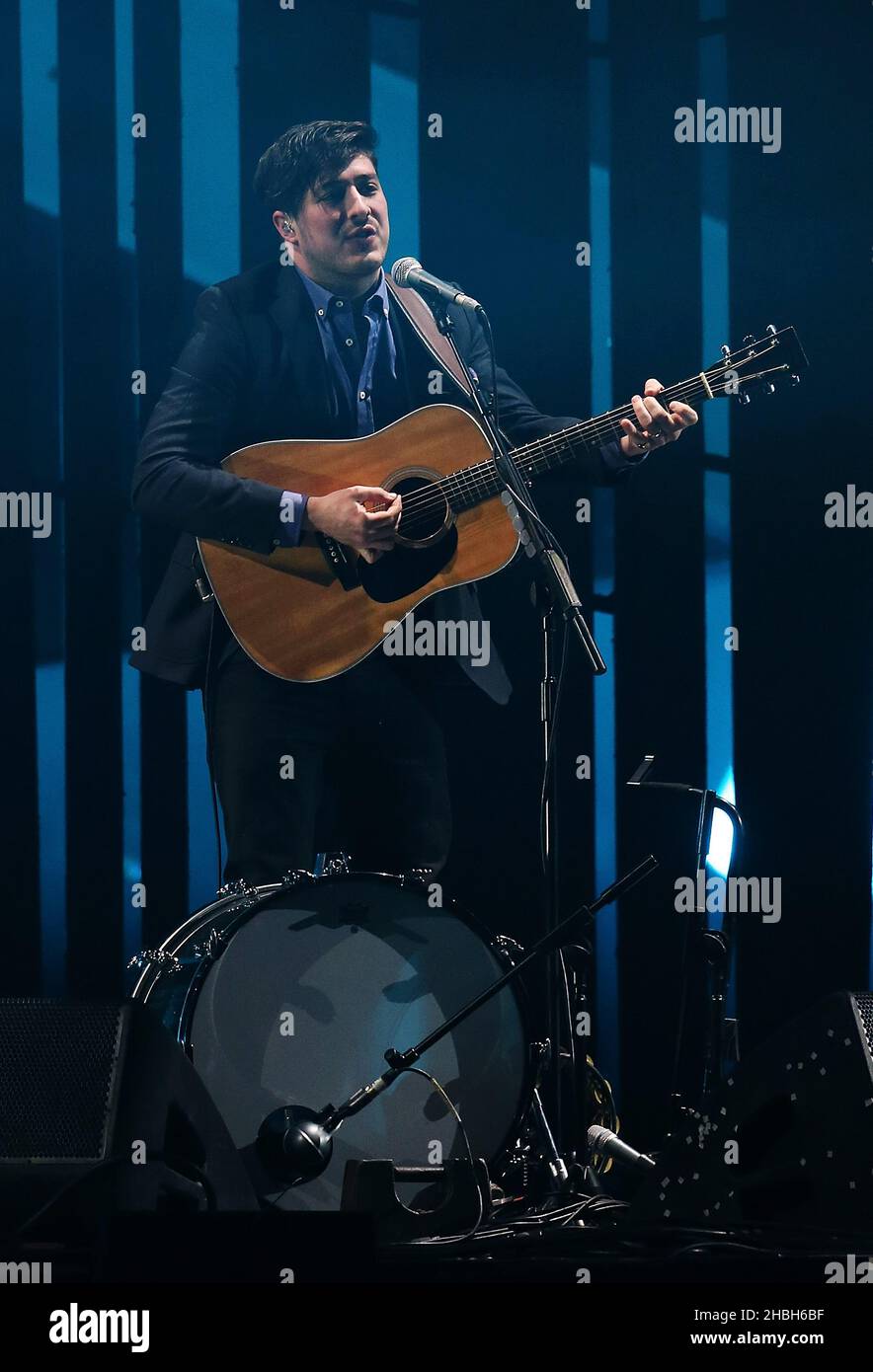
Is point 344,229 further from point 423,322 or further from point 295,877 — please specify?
point 295,877

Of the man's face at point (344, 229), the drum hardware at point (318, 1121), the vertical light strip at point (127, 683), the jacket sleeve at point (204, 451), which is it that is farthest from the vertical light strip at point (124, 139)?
the drum hardware at point (318, 1121)

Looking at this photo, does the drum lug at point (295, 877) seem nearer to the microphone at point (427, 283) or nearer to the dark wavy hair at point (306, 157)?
the microphone at point (427, 283)

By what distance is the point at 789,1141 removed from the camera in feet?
7.84

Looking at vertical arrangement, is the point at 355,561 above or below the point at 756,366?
below

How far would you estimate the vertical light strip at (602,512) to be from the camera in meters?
3.86

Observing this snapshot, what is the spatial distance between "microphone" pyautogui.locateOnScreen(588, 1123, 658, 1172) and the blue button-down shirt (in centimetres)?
160

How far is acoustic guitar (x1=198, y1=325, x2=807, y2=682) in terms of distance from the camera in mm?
3459

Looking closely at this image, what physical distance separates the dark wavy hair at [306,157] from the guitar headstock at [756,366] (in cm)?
97

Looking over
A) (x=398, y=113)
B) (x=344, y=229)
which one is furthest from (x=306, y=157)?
(x=398, y=113)

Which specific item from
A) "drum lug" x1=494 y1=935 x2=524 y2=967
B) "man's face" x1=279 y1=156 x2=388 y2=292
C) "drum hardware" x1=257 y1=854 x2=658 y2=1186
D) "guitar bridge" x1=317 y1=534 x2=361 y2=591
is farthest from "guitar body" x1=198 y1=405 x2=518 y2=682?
"drum hardware" x1=257 y1=854 x2=658 y2=1186

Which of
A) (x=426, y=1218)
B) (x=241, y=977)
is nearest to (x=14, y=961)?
(x=241, y=977)

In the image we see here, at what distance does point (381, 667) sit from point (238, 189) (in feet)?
3.98

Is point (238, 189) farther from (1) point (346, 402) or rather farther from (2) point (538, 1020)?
(2) point (538, 1020)

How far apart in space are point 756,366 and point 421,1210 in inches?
76.8
